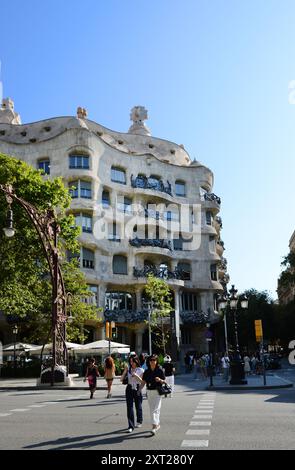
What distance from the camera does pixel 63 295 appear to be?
2662cm

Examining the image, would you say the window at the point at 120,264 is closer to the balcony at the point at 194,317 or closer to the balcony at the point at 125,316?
the balcony at the point at 125,316

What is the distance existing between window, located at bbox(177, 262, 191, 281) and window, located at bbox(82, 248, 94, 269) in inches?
458

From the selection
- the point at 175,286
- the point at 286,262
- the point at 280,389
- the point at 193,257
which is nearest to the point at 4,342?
the point at 175,286

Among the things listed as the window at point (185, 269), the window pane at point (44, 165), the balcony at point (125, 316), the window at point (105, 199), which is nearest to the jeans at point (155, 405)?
the balcony at point (125, 316)

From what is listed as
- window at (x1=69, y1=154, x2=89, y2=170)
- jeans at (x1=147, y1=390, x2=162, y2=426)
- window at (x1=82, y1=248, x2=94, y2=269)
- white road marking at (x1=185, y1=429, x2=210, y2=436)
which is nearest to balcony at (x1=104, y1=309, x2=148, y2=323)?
window at (x1=82, y1=248, x2=94, y2=269)

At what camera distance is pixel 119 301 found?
171 ft

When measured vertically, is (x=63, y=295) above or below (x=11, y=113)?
below

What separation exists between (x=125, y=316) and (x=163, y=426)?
39.1 meters

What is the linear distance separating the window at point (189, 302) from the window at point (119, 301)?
7.01 metres

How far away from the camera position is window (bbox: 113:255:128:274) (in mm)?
52353

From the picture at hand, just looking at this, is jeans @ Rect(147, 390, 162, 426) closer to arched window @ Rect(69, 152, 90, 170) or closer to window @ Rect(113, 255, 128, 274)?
arched window @ Rect(69, 152, 90, 170)

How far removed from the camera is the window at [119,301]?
51.2m
